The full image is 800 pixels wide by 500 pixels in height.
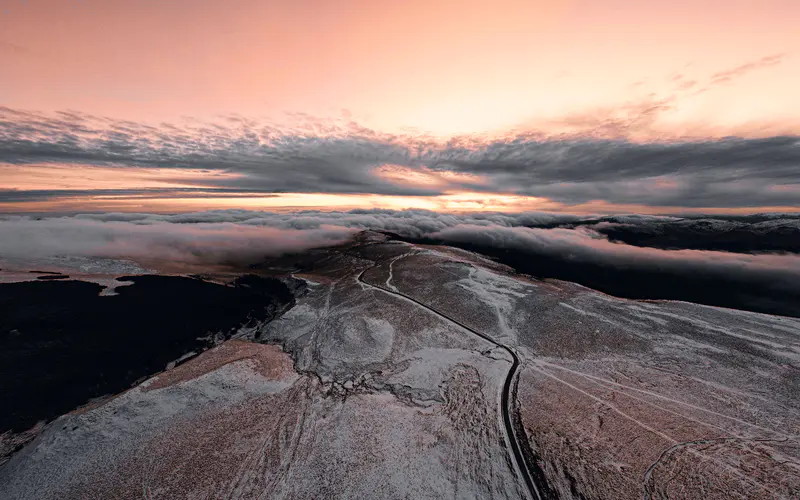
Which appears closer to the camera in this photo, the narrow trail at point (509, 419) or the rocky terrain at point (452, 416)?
the narrow trail at point (509, 419)

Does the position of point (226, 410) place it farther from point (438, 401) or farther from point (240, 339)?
point (438, 401)

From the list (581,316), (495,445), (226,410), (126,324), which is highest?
(581,316)

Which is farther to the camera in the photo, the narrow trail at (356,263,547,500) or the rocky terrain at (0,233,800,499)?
the rocky terrain at (0,233,800,499)

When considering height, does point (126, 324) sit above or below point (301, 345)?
below

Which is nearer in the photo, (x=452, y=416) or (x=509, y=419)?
(x=509, y=419)

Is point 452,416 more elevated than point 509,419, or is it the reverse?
point 509,419

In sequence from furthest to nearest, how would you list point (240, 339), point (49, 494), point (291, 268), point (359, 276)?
point (291, 268) < point (359, 276) < point (240, 339) < point (49, 494)

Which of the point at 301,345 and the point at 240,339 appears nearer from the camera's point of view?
the point at 301,345

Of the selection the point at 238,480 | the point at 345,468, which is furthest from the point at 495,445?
the point at 238,480
